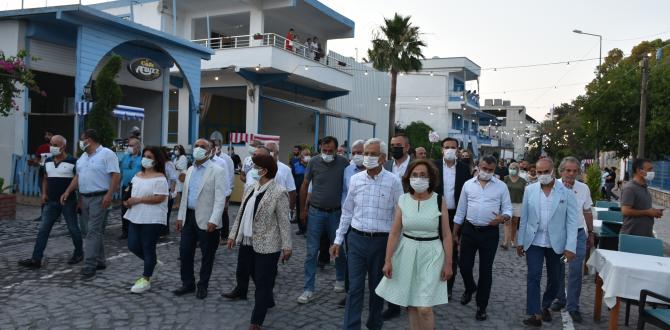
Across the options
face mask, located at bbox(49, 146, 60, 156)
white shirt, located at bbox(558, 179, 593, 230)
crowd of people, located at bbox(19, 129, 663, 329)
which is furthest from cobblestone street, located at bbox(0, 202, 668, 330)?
face mask, located at bbox(49, 146, 60, 156)

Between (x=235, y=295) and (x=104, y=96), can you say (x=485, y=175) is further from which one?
(x=104, y=96)

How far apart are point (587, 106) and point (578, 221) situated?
22628 millimetres

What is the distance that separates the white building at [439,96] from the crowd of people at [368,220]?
120ft

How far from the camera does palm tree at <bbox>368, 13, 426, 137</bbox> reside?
25797mm

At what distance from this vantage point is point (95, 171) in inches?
251

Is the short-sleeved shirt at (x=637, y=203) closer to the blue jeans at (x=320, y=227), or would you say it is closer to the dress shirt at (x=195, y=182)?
the blue jeans at (x=320, y=227)

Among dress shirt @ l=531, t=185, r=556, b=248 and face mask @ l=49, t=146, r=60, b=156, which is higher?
face mask @ l=49, t=146, r=60, b=156

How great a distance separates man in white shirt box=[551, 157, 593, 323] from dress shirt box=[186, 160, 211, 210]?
4.05 meters

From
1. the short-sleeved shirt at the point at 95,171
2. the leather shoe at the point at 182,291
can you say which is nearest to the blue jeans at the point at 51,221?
the short-sleeved shirt at the point at 95,171

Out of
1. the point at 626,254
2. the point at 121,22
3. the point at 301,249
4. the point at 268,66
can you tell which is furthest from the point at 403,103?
the point at 626,254

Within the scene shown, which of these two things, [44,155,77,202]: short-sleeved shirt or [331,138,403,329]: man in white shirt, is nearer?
[331,138,403,329]: man in white shirt

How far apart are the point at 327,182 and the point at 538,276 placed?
2.51 m

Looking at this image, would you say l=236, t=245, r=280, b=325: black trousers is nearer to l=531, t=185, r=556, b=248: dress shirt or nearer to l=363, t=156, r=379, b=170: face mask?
l=363, t=156, r=379, b=170: face mask

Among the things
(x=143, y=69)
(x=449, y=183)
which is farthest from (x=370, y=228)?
(x=143, y=69)
